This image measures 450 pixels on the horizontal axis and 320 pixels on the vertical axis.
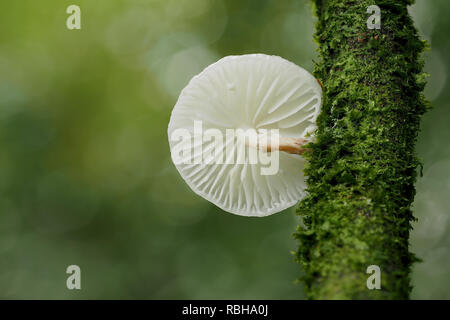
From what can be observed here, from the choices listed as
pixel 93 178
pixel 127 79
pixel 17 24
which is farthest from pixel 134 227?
pixel 17 24

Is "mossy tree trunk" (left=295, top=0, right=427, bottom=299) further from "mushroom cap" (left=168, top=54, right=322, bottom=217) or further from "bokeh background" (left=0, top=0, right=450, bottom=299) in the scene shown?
"bokeh background" (left=0, top=0, right=450, bottom=299)

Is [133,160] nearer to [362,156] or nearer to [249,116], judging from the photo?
[249,116]

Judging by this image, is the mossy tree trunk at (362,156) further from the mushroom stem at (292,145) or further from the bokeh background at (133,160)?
the bokeh background at (133,160)

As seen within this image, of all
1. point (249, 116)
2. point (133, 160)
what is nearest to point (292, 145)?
point (249, 116)

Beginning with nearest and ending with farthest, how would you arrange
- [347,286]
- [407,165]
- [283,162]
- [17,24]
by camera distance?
[347,286]
[407,165]
[283,162]
[17,24]

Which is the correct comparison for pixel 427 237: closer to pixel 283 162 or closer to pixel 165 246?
pixel 165 246

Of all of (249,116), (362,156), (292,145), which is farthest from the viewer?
(249,116)

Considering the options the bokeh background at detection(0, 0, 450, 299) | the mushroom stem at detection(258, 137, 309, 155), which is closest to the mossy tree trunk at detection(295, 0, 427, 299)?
the mushroom stem at detection(258, 137, 309, 155)
